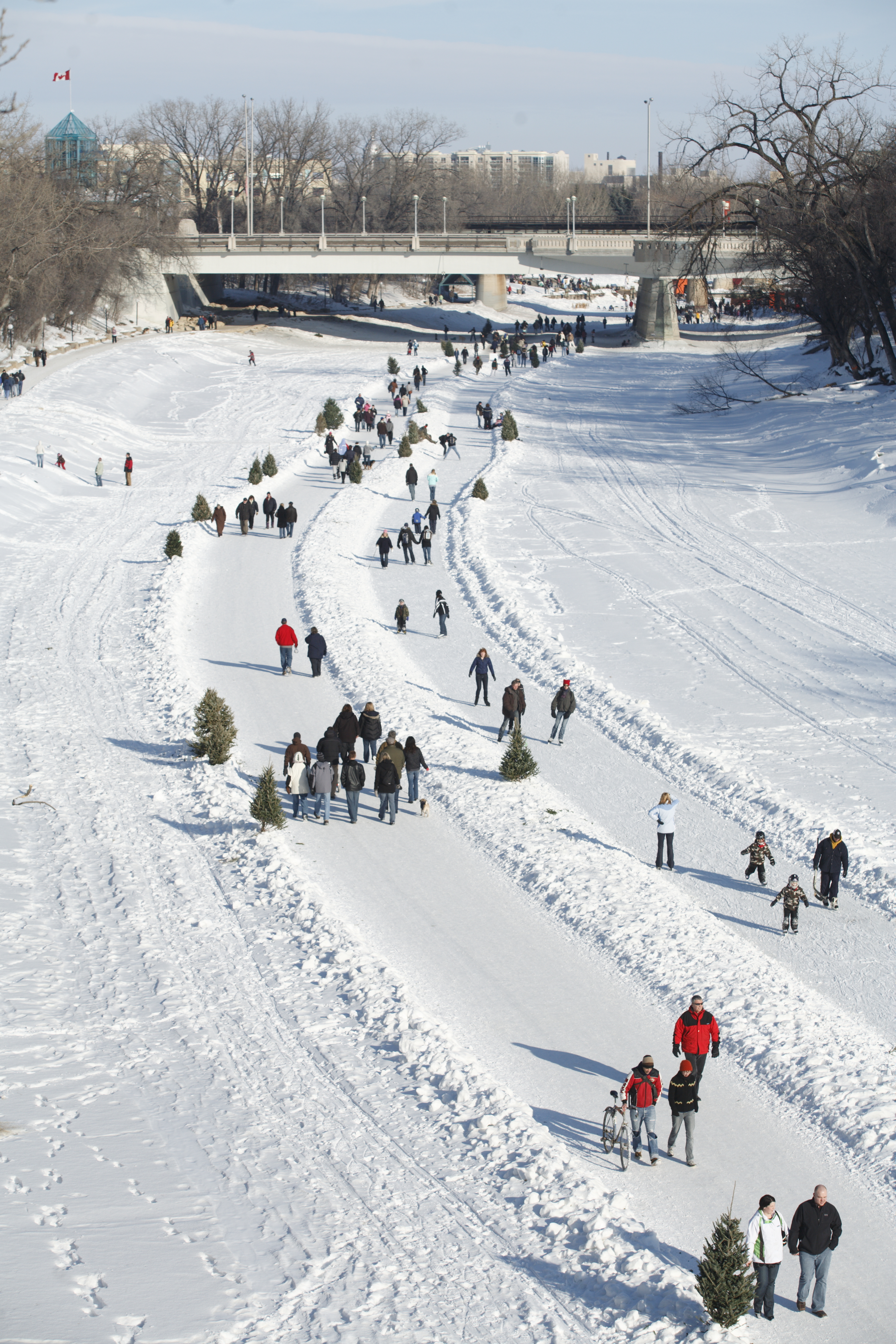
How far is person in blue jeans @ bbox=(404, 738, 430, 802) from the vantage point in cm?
1513

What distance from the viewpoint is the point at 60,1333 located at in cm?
702

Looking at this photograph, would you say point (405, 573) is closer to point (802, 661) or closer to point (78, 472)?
point (802, 661)

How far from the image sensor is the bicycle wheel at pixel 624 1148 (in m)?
8.97

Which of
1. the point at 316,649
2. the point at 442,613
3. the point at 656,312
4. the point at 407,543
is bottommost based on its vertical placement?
the point at 316,649

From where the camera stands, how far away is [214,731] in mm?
16547

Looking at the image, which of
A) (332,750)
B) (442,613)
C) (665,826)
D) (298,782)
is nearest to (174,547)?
(442,613)

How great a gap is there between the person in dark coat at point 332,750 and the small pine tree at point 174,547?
41.3 feet

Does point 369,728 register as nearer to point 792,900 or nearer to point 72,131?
point 792,900

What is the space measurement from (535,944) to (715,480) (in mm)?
25003

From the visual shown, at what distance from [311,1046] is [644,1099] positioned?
3029 mm

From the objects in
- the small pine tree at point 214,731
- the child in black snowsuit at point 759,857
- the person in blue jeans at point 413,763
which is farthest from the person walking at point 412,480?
the child in black snowsuit at point 759,857

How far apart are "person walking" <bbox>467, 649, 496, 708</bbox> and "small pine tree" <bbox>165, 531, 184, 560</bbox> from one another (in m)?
9.78

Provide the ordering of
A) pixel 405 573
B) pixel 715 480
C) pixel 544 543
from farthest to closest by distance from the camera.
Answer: pixel 715 480
pixel 544 543
pixel 405 573

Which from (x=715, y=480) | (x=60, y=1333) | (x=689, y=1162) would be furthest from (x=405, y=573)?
(x=60, y=1333)
